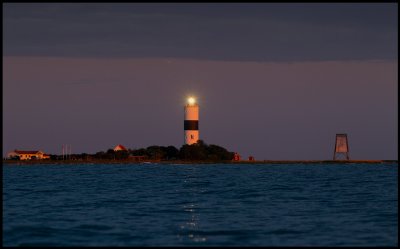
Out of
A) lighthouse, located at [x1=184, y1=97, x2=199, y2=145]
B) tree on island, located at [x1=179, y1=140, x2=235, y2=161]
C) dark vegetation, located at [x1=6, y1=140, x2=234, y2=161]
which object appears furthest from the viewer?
dark vegetation, located at [x1=6, y1=140, x2=234, y2=161]

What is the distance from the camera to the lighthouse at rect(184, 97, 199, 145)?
16500 centimetres

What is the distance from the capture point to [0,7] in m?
29.2

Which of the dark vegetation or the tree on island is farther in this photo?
the dark vegetation

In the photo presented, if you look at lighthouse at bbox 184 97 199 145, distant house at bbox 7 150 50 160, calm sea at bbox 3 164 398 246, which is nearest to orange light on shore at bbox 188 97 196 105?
lighthouse at bbox 184 97 199 145

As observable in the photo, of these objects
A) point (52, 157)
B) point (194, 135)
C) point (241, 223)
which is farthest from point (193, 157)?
point (241, 223)

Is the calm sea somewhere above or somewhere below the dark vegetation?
above

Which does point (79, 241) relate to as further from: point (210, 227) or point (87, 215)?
point (87, 215)

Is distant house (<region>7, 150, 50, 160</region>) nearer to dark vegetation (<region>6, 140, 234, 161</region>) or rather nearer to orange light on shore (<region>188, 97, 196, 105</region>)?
dark vegetation (<region>6, 140, 234, 161</region>)

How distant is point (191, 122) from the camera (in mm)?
165125

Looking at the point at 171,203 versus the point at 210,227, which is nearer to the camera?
the point at 210,227

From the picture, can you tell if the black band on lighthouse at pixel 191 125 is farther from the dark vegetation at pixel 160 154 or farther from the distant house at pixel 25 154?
the distant house at pixel 25 154

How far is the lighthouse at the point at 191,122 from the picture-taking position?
541 feet

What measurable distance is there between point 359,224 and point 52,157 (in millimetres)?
163391

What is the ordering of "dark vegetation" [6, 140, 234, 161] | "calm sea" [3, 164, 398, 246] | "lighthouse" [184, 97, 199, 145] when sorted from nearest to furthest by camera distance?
"calm sea" [3, 164, 398, 246]
"lighthouse" [184, 97, 199, 145]
"dark vegetation" [6, 140, 234, 161]
